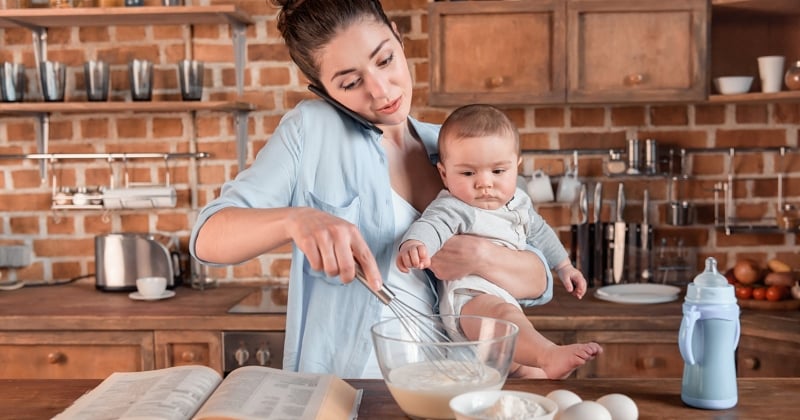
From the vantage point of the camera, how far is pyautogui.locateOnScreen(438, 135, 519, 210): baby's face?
1822 millimetres

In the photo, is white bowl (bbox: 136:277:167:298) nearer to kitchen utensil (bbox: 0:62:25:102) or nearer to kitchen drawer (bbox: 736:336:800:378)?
kitchen utensil (bbox: 0:62:25:102)

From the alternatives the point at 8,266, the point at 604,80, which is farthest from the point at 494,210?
the point at 8,266

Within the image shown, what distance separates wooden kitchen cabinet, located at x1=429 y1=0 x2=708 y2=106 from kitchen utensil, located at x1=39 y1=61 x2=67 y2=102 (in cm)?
139

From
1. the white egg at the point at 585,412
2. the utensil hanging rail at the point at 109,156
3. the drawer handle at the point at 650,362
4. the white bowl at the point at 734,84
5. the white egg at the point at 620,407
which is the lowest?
the drawer handle at the point at 650,362

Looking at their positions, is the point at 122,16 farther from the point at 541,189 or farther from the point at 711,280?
the point at 711,280

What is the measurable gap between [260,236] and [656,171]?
7.12 feet

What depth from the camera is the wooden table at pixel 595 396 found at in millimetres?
1284

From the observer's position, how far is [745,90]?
3000 mm

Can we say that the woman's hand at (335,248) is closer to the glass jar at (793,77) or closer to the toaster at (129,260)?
the toaster at (129,260)

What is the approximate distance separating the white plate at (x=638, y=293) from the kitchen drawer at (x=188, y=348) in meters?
1.30

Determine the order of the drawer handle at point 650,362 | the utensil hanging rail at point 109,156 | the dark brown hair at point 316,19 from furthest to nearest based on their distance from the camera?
the utensil hanging rail at point 109,156 < the drawer handle at point 650,362 < the dark brown hair at point 316,19

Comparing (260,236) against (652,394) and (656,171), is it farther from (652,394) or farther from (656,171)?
(656,171)

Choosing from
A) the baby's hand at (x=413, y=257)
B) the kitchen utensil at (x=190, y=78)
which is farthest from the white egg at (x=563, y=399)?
the kitchen utensil at (x=190, y=78)

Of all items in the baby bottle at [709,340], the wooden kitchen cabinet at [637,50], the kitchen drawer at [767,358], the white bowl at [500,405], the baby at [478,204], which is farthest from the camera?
the wooden kitchen cabinet at [637,50]
